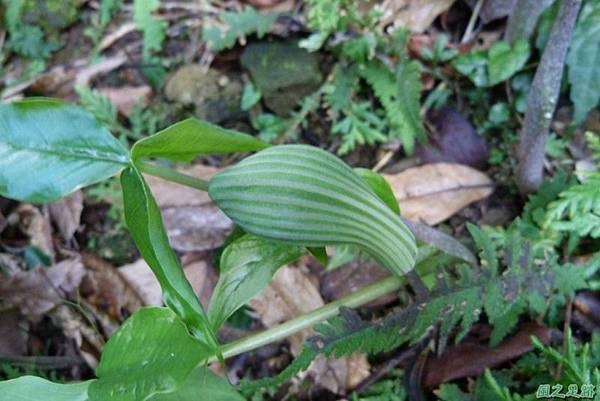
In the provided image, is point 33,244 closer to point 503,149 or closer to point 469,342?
point 469,342

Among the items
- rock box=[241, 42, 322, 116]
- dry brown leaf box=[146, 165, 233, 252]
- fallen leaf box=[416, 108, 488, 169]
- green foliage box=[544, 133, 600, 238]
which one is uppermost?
rock box=[241, 42, 322, 116]

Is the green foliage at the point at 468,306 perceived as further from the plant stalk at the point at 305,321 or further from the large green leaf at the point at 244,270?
the large green leaf at the point at 244,270

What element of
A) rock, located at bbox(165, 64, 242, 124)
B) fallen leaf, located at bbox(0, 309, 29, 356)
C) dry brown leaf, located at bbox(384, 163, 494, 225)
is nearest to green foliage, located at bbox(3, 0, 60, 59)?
rock, located at bbox(165, 64, 242, 124)

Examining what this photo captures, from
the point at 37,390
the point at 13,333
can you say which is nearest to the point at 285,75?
the point at 13,333

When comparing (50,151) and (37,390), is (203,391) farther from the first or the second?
(50,151)

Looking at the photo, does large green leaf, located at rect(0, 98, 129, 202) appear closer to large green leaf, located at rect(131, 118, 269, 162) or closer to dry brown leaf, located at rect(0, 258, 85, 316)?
large green leaf, located at rect(131, 118, 269, 162)

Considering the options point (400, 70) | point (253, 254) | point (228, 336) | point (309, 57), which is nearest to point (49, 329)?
point (228, 336)

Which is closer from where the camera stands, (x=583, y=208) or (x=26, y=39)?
(x=583, y=208)
